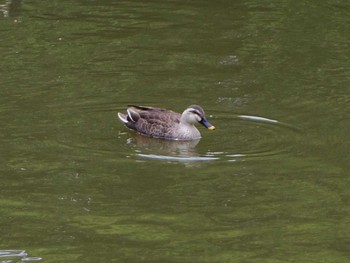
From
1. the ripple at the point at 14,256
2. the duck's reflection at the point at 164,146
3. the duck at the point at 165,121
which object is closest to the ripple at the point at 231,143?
the duck's reflection at the point at 164,146

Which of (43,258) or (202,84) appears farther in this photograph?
(202,84)

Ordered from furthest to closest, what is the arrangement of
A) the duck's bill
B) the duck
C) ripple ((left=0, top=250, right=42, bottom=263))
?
the duck → the duck's bill → ripple ((left=0, top=250, right=42, bottom=263))

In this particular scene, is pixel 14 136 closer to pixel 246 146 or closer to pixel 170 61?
pixel 246 146

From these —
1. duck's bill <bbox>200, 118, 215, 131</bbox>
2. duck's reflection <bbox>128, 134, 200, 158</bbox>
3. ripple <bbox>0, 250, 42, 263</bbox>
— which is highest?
ripple <bbox>0, 250, 42, 263</bbox>

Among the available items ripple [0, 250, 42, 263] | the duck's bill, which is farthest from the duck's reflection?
ripple [0, 250, 42, 263]

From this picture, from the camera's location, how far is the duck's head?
15.7 metres

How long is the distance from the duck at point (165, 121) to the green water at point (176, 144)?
0.17 metres

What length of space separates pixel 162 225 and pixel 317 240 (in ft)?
4.96

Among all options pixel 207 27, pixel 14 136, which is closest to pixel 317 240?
pixel 14 136

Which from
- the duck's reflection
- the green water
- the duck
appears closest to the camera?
the green water

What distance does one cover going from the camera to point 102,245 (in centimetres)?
1152

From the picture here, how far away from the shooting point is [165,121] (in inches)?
631

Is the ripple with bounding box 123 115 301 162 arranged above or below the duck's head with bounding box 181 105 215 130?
below

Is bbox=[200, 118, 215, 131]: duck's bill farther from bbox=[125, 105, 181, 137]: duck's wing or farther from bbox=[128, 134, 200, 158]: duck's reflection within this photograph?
bbox=[125, 105, 181, 137]: duck's wing
